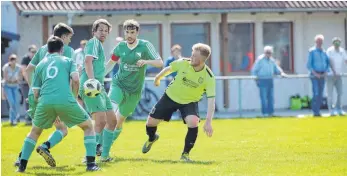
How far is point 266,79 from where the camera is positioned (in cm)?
2500

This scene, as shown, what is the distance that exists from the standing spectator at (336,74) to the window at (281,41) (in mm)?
5193

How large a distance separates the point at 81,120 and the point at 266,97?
13.5m

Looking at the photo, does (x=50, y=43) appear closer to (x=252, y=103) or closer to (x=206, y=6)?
(x=252, y=103)

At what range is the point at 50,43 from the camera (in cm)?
1206

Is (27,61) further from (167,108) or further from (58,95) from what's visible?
(58,95)

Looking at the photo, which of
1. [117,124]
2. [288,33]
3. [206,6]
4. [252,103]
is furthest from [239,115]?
[117,124]

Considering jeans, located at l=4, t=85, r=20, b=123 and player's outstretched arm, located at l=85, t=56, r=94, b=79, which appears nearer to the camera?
player's outstretched arm, located at l=85, t=56, r=94, b=79

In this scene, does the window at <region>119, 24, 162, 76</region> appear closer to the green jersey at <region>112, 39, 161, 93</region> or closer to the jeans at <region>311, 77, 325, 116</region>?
the jeans at <region>311, 77, 325, 116</region>

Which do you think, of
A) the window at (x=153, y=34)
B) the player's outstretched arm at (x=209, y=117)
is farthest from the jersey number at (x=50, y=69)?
the window at (x=153, y=34)

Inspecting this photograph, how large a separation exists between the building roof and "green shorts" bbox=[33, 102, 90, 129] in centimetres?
1509

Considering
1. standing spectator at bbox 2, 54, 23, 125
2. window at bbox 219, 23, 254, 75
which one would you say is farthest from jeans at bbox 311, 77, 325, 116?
standing spectator at bbox 2, 54, 23, 125

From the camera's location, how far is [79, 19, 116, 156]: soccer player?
13109mm

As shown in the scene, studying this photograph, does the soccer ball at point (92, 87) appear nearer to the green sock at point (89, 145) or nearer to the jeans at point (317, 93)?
the green sock at point (89, 145)

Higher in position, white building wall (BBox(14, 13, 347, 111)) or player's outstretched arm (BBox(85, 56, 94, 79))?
white building wall (BBox(14, 13, 347, 111))
